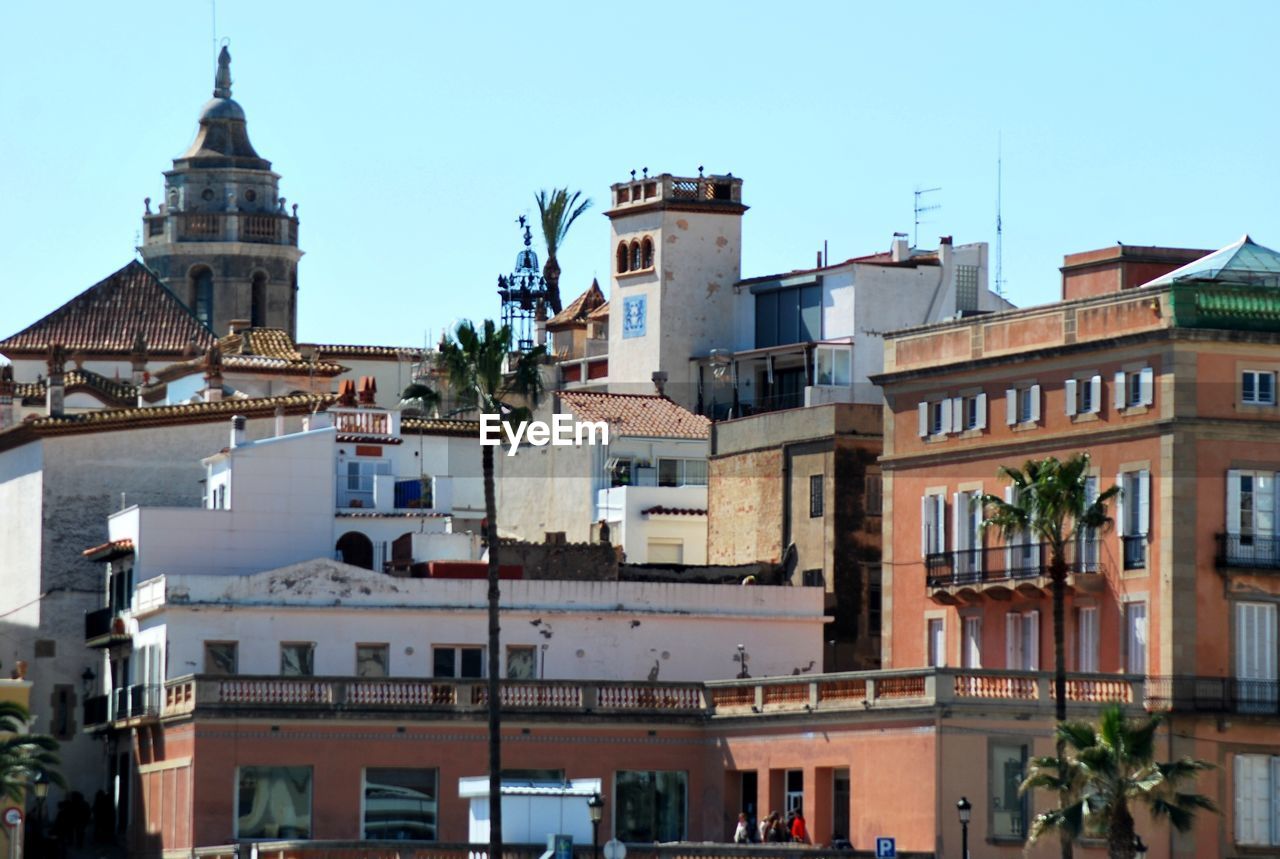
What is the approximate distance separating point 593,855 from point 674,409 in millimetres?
39577

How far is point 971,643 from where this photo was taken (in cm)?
8344

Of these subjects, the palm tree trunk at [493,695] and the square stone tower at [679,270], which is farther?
the square stone tower at [679,270]

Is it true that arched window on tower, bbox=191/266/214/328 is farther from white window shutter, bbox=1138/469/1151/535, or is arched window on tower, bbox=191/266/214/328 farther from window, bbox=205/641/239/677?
white window shutter, bbox=1138/469/1151/535

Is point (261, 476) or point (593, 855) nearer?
point (593, 855)

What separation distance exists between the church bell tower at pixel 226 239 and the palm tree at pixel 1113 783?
336 ft

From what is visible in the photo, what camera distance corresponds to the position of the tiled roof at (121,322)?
5502 inches

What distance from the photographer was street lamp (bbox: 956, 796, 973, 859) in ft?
229

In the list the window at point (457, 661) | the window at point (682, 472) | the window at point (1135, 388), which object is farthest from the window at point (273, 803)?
the window at point (682, 472)

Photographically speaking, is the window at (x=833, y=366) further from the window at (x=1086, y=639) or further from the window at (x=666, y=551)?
the window at (x=1086, y=639)

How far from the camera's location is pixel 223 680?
7869 centimetres

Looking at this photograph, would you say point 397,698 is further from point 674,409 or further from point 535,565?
point 674,409

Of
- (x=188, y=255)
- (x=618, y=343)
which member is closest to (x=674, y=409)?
(x=618, y=343)

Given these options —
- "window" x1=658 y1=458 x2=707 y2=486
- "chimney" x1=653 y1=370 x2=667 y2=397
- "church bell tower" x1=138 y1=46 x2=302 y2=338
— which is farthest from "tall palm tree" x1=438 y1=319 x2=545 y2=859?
"church bell tower" x1=138 y1=46 x2=302 y2=338

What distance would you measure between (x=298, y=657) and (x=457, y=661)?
394 cm
